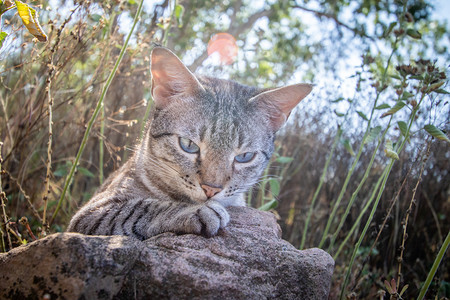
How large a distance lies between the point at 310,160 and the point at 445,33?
4.98 m

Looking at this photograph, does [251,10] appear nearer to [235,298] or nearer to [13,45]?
[13,45]

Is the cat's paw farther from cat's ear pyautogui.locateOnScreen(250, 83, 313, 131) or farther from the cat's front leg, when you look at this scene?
cat's ear pyautogui.locateOnScreen(250, 83, 313, 131)

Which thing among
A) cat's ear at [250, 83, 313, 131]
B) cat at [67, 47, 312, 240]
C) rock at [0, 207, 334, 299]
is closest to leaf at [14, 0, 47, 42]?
cat at [67, 47, 312, 240]

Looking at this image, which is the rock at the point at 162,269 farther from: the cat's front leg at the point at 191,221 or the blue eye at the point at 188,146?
the blue eye at the point at 188,146

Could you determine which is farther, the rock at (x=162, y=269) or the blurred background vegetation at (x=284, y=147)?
the blurred background vegetation at (x=284, y=147)

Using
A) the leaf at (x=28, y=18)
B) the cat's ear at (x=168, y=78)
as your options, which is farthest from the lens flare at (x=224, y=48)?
the leaf at (x=28, y=18)

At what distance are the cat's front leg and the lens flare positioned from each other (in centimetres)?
332

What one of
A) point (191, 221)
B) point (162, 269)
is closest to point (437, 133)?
point (191, 221)

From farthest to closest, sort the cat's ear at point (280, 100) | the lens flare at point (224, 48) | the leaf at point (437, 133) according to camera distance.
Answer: the lens flare at point (224, 48)
the cat's ear at point (280, 100)
the leaf at point (437, 133)

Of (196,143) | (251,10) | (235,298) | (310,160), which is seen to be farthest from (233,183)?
(251,10)

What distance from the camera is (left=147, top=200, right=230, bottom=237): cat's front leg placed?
1.92 metres

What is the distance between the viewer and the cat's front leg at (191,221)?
1.92 m

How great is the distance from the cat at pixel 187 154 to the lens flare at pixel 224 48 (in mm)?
2117

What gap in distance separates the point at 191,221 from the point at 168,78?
4.26 ft
